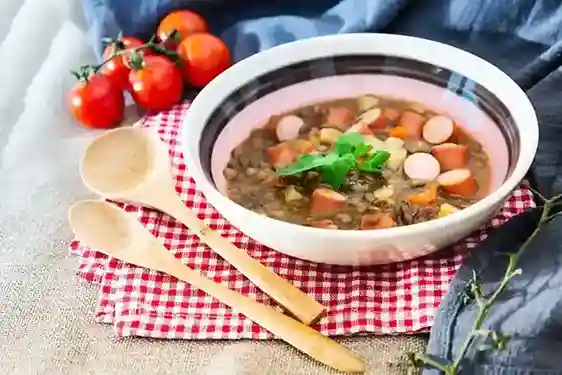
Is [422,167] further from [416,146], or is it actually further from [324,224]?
[324,224]

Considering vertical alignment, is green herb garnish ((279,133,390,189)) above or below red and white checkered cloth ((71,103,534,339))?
above

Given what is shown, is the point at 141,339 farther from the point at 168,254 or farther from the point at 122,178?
the point at 122,178

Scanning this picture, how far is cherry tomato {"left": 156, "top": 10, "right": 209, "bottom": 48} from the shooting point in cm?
129

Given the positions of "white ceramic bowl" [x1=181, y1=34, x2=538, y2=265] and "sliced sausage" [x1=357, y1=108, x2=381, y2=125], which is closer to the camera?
"white ceramic bowl" [x1=181, y1=34, x2=538, y2=265]

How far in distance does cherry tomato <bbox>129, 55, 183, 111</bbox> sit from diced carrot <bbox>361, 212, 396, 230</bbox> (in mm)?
389

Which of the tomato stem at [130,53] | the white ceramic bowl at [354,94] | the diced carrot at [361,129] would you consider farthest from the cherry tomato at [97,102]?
the diced carrot at [361,129]

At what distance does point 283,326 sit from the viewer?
0.86 m

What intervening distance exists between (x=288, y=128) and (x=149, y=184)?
0.57 ft

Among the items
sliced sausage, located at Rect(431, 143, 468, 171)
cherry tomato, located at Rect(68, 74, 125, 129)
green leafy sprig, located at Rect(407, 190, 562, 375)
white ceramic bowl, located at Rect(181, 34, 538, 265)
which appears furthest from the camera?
cherry tomato, located at Rect(68, 74, 125, 129)

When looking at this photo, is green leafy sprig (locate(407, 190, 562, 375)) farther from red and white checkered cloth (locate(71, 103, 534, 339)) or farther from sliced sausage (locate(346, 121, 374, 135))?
sliced sausage (locate(346, 121, 374, 135))

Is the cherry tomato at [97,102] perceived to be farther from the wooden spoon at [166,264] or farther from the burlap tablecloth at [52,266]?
the wooden spoon at [166,264]

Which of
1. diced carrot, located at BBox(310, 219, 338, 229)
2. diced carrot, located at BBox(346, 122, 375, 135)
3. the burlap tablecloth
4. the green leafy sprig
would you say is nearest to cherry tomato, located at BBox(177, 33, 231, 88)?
the burlap tablecloth

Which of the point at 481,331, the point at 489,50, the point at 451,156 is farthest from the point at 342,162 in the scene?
the point at 489,50

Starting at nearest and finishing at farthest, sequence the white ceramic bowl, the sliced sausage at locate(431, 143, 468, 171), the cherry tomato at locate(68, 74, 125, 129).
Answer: the white ceramic bowl
the sliced sausage at locate(431, 143, 468, 171)
the cherry tomato at locate(68, 74, 125, 129)
